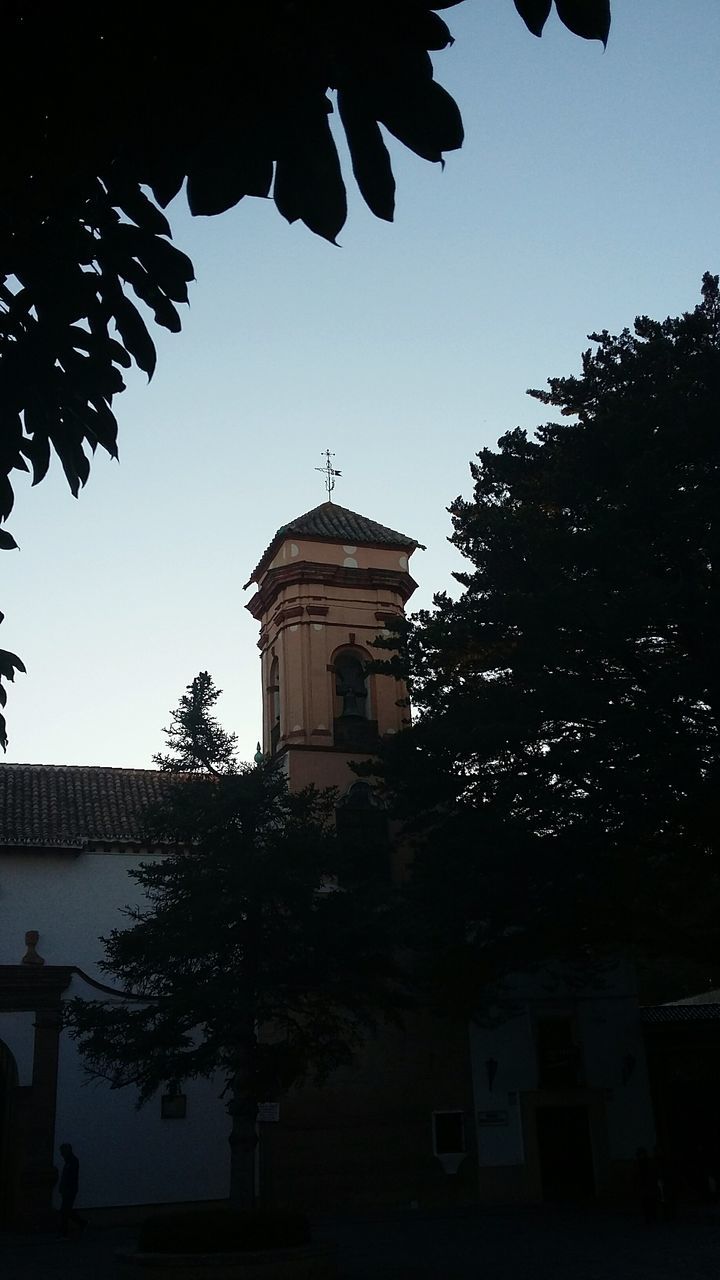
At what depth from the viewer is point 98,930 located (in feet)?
83.3

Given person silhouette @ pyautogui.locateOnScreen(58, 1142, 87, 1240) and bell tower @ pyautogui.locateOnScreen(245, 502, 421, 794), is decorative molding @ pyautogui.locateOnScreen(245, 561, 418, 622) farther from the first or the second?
person silhouette @ pyautogui.locateOnScreen(58, 1142, 87, 1240)

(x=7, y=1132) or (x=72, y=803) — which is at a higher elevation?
(x=72, y=803)

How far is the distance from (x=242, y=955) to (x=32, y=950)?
721 cm

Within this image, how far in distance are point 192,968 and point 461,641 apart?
7.55 meters

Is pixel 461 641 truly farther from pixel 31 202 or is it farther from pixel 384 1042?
pixel 31 202

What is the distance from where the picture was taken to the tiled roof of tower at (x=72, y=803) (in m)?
25.6

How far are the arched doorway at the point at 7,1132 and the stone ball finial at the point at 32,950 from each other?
174 cm

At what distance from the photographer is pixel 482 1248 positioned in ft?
58.5

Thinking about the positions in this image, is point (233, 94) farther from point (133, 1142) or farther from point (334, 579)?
point (334, 579)

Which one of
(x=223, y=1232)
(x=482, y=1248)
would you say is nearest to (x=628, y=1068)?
(x=482, y=1248)

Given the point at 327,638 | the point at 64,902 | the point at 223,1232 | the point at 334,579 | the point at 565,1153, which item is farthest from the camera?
the point at 334,579

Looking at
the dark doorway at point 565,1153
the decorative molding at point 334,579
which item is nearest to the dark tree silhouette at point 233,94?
the dark doorway at point 565,1153

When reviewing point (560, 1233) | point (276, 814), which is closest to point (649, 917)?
point (560, 1233)

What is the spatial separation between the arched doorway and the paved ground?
1.73 meters
